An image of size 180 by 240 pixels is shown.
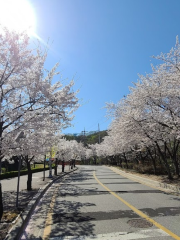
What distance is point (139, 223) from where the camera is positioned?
572 centimetres

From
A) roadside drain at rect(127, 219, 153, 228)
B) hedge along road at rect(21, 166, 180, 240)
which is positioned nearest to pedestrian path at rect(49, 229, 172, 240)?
hedge along road at rect(21, 166, 180, 240)

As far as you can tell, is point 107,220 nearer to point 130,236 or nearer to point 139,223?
point 139,223

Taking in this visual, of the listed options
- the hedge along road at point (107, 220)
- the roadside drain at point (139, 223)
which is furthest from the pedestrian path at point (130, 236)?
the roadside drain at point (139, 223)

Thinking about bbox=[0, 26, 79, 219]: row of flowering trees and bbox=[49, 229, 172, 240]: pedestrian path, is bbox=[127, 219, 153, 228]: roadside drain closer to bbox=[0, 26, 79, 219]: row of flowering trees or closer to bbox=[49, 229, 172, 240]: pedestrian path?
bbox=[49, 229, 172, 240]: pedestrian path

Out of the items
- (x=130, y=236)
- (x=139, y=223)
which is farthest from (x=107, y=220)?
(x=130, y=236)

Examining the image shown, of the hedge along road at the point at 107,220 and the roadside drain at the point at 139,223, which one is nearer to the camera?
the hedge along road at the point at 107,220

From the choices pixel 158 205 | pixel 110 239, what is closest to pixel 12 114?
pixel 110 239

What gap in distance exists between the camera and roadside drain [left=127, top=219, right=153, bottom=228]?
5.53m

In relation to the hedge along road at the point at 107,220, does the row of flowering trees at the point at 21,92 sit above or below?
above

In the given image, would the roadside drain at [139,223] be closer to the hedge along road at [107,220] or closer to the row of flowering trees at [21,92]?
the hedge along road at [107,220]

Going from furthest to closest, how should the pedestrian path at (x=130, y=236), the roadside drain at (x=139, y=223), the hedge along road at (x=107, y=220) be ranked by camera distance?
the roadside drain at (x=139, y=223)
the hedge along road at (x=107, y=220)
the pedestrian path at (x=130, y=236)

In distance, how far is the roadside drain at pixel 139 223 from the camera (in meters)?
5.53

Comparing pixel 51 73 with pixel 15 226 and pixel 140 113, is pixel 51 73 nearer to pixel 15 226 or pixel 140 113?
pixel 15 226

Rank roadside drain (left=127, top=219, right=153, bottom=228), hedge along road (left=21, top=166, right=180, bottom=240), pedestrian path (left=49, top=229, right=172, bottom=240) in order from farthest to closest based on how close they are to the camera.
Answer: roadside drain (left=127, top=219, right=153, bottom=228), hedge along road (left=21, top=166, right=180, bottom=240), pedestrian path (left=49, top=229, right=172, bottom=240)
